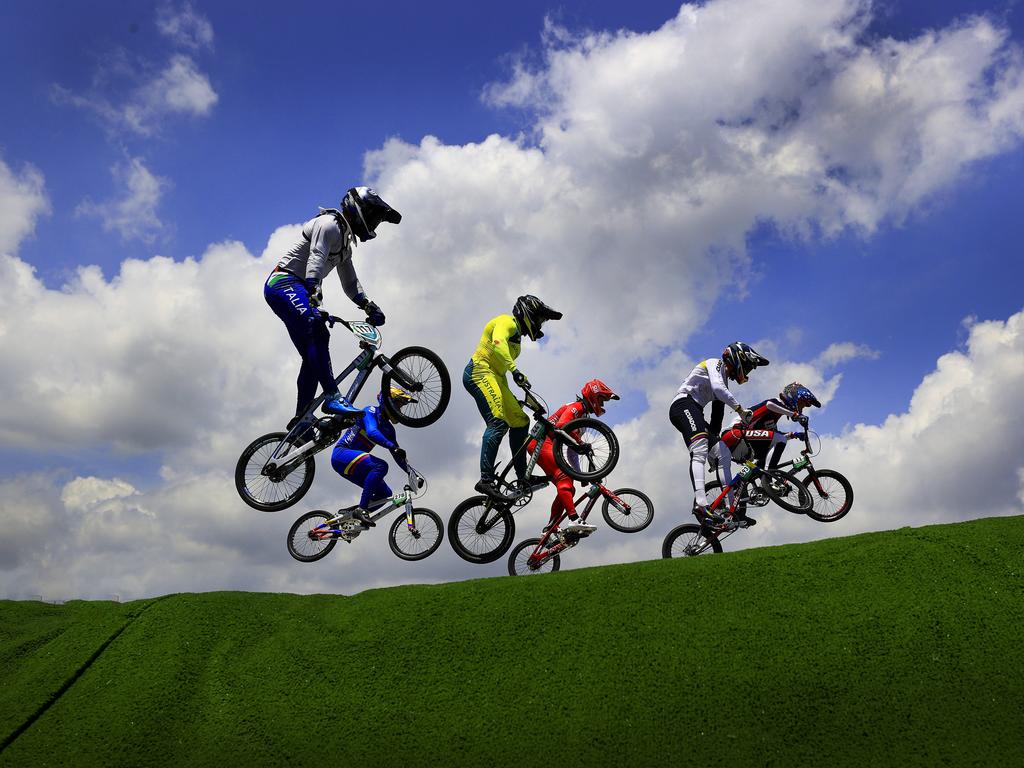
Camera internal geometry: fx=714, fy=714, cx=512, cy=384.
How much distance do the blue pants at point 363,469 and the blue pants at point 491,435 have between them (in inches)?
64.1

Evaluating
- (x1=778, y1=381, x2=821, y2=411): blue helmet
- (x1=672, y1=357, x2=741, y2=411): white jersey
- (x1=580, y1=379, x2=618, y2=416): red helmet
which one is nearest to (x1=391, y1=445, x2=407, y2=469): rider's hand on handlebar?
(x1=580, y1=379, x2=618, y2=416): red helmet

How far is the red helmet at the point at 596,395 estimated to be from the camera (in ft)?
38.1

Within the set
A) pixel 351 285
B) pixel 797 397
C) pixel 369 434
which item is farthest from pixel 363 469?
pixel 797 397

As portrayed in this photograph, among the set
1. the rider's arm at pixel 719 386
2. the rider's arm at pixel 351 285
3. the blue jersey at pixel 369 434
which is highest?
the rider's arm at pixel 351 285

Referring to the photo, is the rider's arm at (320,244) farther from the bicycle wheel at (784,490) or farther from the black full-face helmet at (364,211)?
the bicycle wheel at (784,490)

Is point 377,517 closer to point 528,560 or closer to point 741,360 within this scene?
point 528,560

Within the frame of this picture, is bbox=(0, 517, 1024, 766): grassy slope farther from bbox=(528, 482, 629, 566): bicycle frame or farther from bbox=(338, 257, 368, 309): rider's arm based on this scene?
bbox=(338, 257, 368, 309): rider's arm

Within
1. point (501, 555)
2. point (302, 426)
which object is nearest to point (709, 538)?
point (501, 555)

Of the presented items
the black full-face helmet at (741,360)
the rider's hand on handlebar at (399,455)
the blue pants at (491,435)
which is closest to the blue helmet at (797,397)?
the black full-face helmet at (741,360)

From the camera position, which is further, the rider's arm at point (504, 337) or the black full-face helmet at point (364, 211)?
the rider's arm at point (504, 337)

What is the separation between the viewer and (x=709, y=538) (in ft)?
37.0

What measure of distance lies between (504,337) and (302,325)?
2.94 metres

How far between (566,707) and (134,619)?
6045 millimetres

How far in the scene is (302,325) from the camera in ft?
32.2
